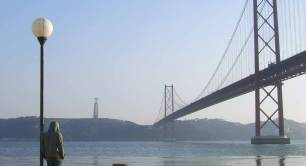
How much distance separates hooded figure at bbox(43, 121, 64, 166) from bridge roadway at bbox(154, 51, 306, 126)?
37.8m

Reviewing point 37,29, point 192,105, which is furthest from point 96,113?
point 37,29

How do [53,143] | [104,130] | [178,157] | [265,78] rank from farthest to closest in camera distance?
[104,130] → [265,78] → [178,157] → [53,143]

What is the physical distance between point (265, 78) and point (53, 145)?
4931 cm

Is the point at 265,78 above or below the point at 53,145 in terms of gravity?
above

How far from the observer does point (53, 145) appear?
30.7ft

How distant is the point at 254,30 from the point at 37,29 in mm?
54527

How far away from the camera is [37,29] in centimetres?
1023

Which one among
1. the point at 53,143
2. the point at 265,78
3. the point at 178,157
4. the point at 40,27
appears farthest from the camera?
the point at 265,78

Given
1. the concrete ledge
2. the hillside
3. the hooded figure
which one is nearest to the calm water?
the concrete ledge

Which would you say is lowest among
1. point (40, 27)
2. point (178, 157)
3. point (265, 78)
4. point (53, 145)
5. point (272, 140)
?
point (178, 157)

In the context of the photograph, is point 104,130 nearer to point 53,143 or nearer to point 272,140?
Answer: point 272,140

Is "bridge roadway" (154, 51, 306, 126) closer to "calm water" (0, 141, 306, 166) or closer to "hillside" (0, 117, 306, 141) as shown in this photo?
"calm water" (0, 141, 306, 166)

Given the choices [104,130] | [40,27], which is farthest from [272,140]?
[104,130]

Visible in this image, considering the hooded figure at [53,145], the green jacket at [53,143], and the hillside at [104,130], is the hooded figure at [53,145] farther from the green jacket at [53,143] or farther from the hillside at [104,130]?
the hillside at [104,130]
